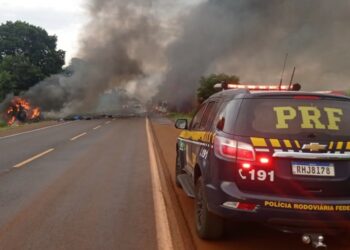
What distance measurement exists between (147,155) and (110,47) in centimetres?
3884

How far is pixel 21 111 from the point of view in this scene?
150 ft

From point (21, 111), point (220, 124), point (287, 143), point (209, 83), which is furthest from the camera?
point (21, 111)

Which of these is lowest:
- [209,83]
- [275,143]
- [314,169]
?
[314,169]

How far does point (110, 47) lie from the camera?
1962 inches

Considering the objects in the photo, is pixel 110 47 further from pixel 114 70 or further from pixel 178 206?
pixel 178 206

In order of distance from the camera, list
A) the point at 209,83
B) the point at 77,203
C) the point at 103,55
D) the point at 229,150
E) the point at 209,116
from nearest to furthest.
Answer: the point at 229,150, the point at 209,116, the point at 77,203, the point at 209,83, the point at 103,55

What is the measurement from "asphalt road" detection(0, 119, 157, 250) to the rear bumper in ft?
4.25

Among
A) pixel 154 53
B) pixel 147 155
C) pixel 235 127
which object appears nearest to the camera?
pixel 235 127

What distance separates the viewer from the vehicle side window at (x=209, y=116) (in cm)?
547

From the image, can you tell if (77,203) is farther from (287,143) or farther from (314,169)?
(314,169)

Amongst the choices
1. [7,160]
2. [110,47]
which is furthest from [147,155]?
[110,47]

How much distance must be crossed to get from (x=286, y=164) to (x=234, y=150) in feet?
1.72

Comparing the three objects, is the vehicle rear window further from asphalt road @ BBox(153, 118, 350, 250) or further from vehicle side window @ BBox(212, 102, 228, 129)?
asphalt road @ BBox(153, 118, 350, 250)

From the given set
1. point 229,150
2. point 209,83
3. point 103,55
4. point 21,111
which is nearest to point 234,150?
point 229,150
